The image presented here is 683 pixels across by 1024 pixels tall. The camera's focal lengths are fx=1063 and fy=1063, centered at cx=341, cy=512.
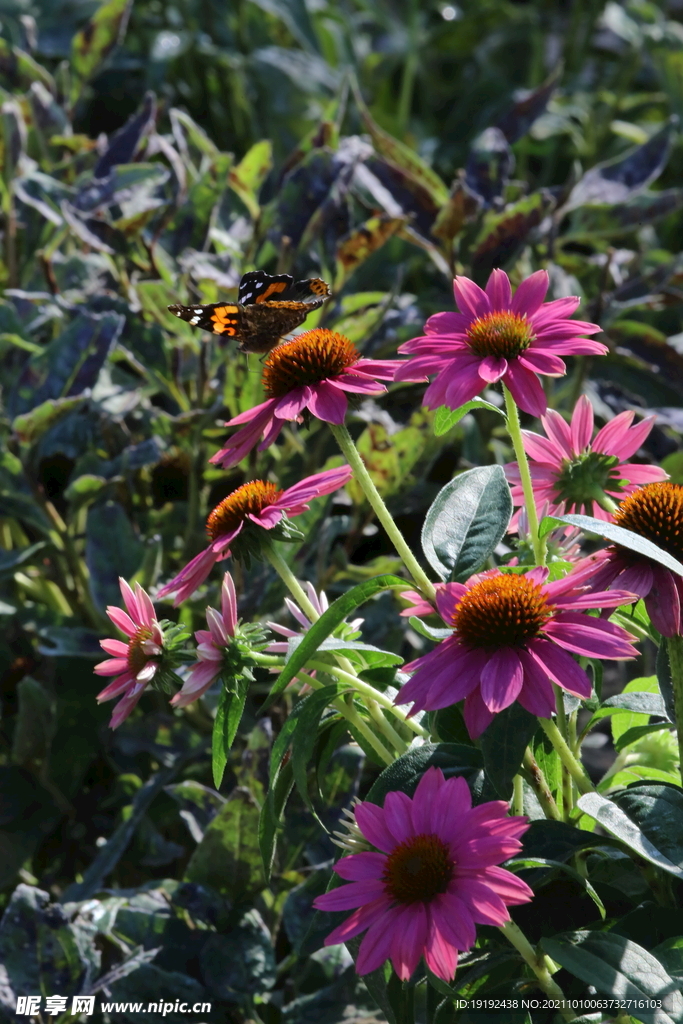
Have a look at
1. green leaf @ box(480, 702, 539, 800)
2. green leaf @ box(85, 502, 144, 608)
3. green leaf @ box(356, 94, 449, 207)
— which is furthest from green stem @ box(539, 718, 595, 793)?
green leaf @ box(356, 94, 449, 207)

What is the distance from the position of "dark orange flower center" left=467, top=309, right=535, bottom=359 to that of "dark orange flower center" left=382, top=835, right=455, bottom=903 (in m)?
0.34

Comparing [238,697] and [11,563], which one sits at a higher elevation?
[238,697]

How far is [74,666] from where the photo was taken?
1499mm

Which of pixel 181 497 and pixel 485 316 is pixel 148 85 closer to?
pixel 181 497

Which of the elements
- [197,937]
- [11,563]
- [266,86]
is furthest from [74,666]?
[266,86]

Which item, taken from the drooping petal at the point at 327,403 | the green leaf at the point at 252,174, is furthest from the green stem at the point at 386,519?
the green leaf at the point at 252,174

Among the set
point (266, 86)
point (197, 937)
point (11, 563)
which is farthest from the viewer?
point (266, 86)

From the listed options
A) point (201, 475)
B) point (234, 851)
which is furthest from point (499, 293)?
point (201, 475)

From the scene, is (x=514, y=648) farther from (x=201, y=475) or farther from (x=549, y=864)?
(x=201, y=475)

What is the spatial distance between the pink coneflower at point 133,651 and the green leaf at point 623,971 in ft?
1.12

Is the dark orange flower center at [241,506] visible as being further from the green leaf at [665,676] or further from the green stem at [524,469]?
the green leaf at [665,676]

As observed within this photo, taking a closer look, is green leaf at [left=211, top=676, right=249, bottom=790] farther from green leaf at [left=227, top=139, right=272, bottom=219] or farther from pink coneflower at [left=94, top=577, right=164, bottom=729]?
green leaf at [left=227, top=139, right=272, bottom=219]

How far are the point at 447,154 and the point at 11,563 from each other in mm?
1583

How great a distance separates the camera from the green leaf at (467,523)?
0.81m
